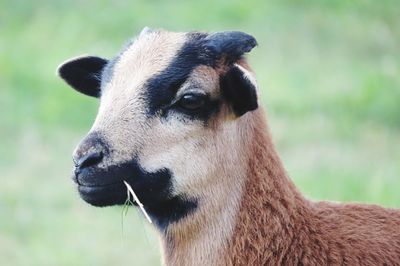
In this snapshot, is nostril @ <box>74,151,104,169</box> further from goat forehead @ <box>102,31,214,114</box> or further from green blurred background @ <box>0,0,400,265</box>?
green blurred background @ <box>0,0,400,265</box>

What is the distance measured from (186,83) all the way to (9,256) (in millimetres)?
5740

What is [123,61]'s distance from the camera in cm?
805

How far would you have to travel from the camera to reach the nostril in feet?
24.5

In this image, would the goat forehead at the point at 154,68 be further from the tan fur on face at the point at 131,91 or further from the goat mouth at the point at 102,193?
Answer: the goat mouth at the point at 102,193

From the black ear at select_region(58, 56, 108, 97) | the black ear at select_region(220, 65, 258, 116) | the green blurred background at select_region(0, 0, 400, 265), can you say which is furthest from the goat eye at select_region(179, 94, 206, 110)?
the green blurred background at select_region(0, 0, 400, 265)

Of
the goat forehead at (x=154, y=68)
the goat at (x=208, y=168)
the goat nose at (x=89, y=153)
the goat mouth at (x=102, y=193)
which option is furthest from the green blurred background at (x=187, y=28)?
the goat nose at (x=89, y=153)

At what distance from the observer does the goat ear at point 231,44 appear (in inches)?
311

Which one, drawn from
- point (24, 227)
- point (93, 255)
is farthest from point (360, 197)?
point (24, 227)

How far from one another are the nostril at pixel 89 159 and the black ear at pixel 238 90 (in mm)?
882

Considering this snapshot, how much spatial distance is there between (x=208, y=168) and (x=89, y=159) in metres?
0.78

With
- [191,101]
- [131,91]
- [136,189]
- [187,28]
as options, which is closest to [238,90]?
[191,101]

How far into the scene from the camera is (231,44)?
789 cm

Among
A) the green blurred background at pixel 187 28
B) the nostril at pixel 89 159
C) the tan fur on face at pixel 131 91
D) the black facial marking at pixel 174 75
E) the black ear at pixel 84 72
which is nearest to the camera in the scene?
the nostril at pixel 89 159

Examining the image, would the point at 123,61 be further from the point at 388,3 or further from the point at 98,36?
the point at 388,3
